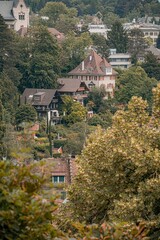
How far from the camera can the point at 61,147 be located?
1907 inches

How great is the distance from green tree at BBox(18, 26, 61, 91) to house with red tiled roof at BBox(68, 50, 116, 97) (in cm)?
351

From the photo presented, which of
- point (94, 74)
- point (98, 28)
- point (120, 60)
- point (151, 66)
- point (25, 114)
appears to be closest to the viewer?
point (25, 114)

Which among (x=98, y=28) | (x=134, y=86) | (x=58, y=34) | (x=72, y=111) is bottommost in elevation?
(x=72, y=111)

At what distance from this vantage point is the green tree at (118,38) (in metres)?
75.0

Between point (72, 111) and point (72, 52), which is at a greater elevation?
point (72, 52)

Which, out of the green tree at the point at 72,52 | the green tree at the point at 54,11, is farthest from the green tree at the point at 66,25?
the green tree at the point at 72,52

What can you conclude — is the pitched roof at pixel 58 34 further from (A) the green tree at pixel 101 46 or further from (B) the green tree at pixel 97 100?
(B) the green tree at pixel 97 100

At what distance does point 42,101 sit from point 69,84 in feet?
9.90

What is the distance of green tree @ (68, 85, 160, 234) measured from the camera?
16250mm

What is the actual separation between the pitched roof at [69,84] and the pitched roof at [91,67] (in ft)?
10.2

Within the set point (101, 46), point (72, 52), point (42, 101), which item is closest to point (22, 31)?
point (72, 52)

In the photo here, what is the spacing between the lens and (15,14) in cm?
7350

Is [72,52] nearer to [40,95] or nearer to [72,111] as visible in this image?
[40,95]

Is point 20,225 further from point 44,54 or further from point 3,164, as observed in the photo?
point 44,54
